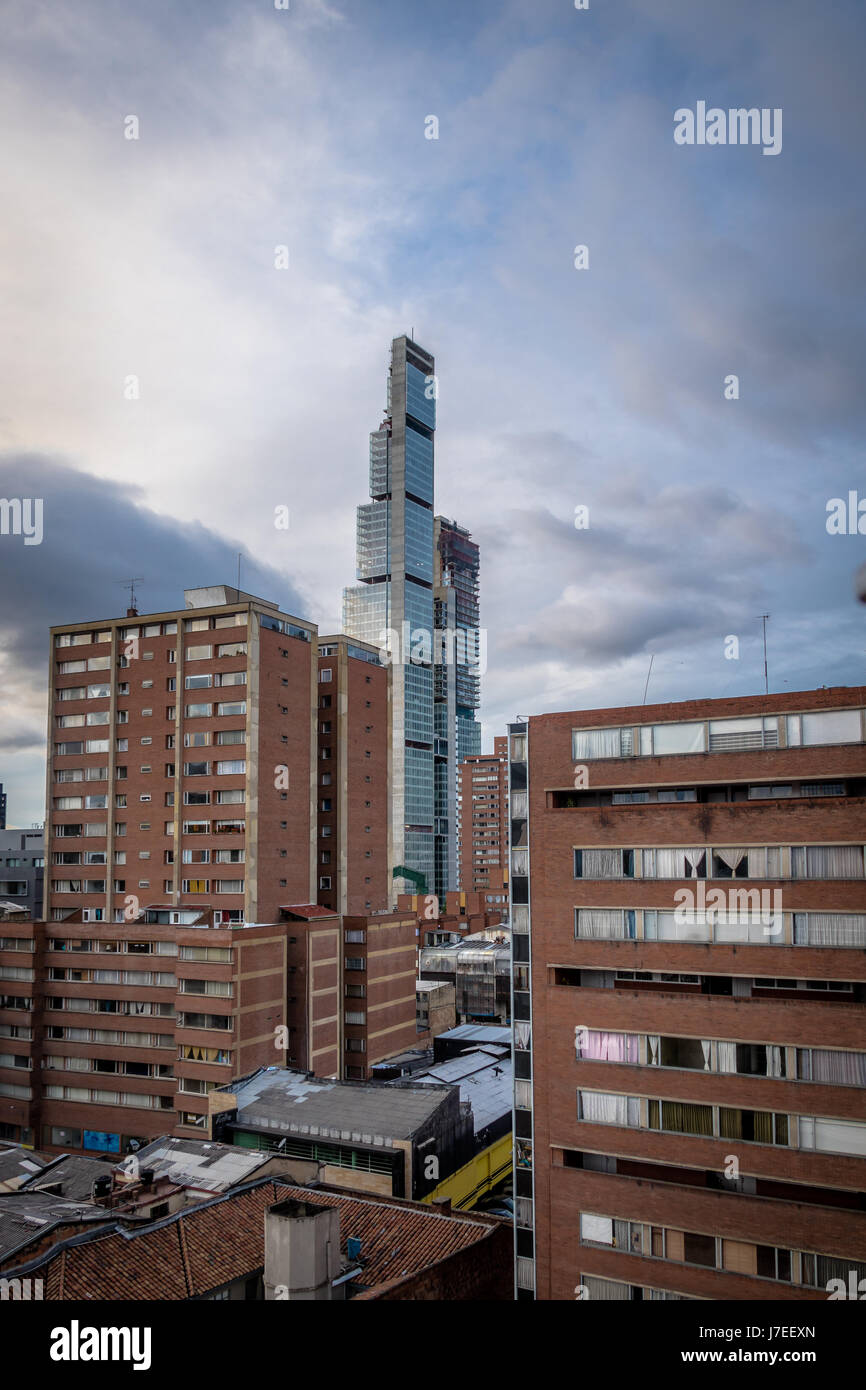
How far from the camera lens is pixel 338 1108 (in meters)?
44.7

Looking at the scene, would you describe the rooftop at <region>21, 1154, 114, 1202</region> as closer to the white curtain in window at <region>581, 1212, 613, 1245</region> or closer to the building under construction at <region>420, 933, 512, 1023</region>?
the white curtain in window at <region>581, 1212, 613, 1245</region>

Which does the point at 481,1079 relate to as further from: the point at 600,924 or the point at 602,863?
the point at 602,863

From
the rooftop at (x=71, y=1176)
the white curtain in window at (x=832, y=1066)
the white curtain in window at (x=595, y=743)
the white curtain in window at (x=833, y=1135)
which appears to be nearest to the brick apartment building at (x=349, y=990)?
the rooftop at (x=71, y=1176)

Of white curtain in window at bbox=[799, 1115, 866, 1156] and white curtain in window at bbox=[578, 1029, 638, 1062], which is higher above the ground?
white curtain in window at bbox=[578, 1029, 638, 1062]

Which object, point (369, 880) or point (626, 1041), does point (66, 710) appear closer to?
point (369, 880)

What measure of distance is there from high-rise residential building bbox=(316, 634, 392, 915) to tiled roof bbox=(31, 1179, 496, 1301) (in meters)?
46.0

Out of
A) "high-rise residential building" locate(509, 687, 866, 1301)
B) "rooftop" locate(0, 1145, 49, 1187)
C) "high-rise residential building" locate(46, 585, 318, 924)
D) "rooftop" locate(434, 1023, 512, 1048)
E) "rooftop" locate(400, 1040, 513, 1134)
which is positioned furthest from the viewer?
"high-rise residential building" locate(46, 585, 318, 924)

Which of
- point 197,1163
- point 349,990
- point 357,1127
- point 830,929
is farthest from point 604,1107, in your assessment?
point 349,990

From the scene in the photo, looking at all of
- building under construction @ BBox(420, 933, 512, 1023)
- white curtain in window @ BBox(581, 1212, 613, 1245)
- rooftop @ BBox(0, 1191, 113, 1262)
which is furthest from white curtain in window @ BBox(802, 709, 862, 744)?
building under construction @ BBox(420, 933, 512, 1023)

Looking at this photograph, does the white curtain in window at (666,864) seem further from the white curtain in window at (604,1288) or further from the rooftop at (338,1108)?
the rooftop at (338,1108)

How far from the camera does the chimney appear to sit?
24516 mm

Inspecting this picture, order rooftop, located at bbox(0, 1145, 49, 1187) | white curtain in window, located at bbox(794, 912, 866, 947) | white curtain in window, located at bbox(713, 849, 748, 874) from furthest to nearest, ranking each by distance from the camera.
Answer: rooftop, located at bbox(0, 1145, 49, 1187), white curtain in window, located at bbox(713, 849, 748, 874), white curtain in window, located at bbox(794, 912, 866, 947)
